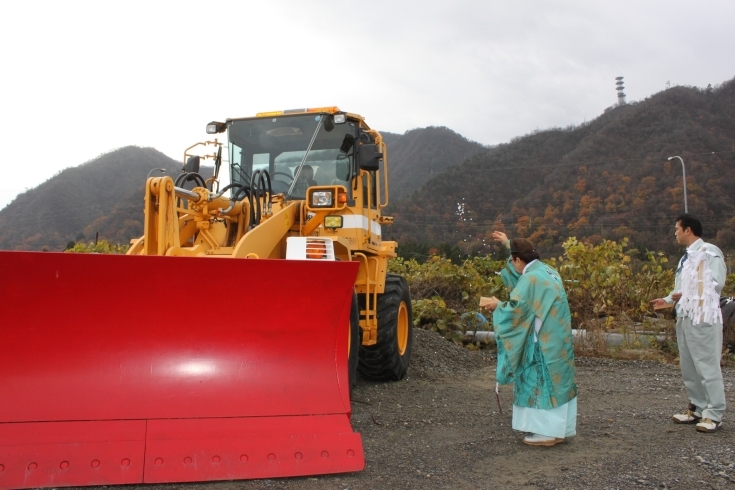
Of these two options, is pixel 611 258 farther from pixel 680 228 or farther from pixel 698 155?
pixel 698 155

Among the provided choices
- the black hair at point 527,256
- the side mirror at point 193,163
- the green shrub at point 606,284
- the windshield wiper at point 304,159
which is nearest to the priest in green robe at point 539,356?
the black hair at point 527,256

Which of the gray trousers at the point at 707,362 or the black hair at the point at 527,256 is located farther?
the gray trousers at the point at 707,362

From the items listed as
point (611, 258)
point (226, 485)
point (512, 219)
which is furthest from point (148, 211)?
point (512, 219)

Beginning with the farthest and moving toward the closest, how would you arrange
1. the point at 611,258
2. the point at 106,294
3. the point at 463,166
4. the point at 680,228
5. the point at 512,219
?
A: the point at 463,166 < the point at 512,219 < the point at 611,258 < the point at 680,228 < the point at 106,294

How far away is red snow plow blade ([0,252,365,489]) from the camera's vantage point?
11.2ft

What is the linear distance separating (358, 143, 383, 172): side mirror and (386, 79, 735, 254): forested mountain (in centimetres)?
3168

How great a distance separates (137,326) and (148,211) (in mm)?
1118

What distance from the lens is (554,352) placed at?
14.8ft

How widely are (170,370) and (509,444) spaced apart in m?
2.39

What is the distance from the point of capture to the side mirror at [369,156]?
623 centimetres

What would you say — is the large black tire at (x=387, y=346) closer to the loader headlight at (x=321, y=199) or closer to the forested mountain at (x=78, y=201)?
the loader headlight at (x=321, y=199)

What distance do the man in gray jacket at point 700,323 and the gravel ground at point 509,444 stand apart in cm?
19

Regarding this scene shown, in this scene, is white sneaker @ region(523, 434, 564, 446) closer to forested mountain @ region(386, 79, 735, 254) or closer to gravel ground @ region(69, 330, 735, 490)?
gravel ground @ region(69, 330, 735, 490)

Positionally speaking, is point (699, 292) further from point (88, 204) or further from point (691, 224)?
point (88, 204)
